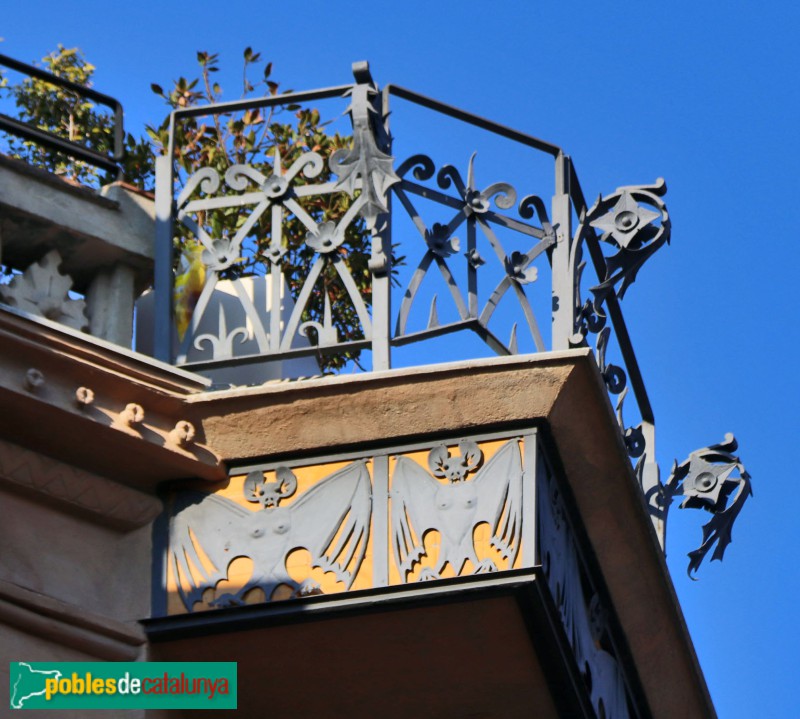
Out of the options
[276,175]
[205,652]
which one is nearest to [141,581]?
[205,652]

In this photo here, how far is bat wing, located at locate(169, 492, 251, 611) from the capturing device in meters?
7.91

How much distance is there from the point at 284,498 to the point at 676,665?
2.24 meters

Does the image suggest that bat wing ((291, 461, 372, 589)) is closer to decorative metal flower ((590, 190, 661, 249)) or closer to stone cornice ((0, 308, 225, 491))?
stone cornice ((0, 308, 225, 491))

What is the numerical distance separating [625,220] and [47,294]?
2310 millimetres

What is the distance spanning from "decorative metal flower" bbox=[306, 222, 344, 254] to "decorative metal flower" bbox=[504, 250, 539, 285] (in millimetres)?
647

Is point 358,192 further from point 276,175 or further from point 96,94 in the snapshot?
point 96,94

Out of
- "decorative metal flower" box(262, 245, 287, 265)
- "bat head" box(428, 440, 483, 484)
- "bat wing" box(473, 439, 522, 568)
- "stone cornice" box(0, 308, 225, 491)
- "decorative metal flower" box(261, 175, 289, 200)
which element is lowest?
"bat wing" box(473, 439, 522, 568)

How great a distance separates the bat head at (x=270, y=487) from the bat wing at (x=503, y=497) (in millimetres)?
696

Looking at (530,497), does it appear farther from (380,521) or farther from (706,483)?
(706,483)

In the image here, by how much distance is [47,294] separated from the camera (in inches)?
320

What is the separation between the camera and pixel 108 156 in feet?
28.2

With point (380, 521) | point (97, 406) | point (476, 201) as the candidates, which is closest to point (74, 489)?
point (97, 406)

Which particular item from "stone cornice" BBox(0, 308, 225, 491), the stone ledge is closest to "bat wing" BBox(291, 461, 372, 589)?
"stone cornice" BBox(0, 308, 225, 491)

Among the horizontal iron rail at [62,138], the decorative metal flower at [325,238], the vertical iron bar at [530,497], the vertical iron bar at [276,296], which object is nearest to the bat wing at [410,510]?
the vertical iron bar at [530,497]
